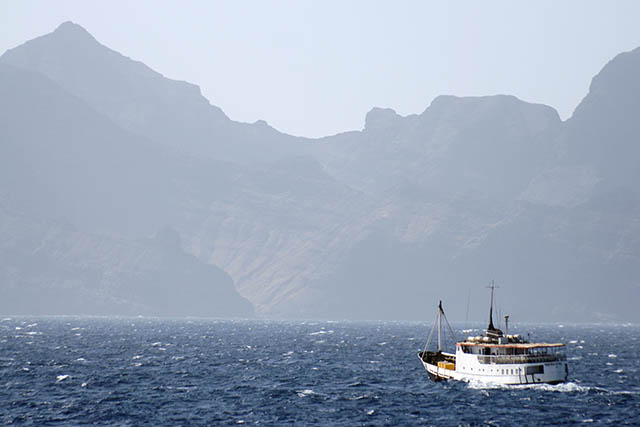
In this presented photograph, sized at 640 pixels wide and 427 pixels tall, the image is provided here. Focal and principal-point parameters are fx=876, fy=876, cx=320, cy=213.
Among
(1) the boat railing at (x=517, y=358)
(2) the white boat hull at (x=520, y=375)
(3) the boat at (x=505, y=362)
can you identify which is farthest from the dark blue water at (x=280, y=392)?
(1) the boat railing at (x=517, y=358)

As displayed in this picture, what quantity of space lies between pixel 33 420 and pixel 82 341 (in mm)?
108936

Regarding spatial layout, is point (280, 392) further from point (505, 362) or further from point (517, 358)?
point (517, 358)

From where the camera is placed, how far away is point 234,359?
136125 mm

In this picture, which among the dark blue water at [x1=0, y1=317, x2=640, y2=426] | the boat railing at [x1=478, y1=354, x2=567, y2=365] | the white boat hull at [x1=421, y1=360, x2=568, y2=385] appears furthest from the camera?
the boat railing at [x1=478, y1=354, x2=567, y2=365]

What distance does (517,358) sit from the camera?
96.9 meters

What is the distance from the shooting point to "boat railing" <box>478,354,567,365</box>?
96500 mm

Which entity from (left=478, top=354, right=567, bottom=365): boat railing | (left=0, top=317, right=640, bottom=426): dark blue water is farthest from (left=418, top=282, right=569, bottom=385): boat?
(left=0, top=317, right=640, bottom=426): dark blue water

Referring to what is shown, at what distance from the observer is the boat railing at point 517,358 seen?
96.5 metres

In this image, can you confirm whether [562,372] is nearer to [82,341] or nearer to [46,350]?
[46,350]

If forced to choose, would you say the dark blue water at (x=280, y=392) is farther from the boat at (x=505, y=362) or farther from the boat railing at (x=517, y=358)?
the boat railing at (x=517, y=358)

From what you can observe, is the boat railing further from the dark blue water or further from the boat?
the dark blue water

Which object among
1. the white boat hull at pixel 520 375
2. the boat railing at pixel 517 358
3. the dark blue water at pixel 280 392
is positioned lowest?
the dark blue water at pixel 280 392

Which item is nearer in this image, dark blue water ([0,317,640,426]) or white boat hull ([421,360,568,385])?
dark blue water ([0,317,640,426])

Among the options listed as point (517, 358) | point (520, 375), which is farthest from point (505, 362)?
point (520, 375)
